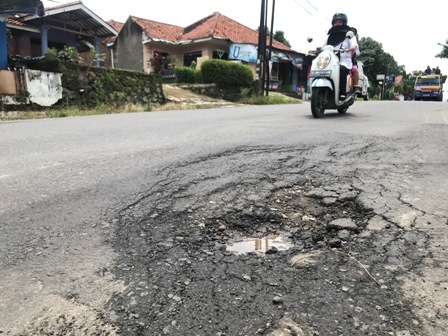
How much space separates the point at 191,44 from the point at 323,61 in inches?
742

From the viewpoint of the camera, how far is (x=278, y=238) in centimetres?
203

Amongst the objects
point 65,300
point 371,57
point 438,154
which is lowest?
point 65,300

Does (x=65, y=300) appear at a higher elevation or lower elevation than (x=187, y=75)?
lower

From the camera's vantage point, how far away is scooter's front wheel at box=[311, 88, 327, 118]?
692cm

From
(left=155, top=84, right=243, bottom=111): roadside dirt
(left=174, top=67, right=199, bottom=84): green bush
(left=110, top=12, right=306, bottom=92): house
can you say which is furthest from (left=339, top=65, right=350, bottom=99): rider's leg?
(left=110, top=12, right=306, bottom=92): house

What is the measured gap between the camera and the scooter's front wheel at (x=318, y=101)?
6.92 m

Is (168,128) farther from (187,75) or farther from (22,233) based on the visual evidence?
(187,75)

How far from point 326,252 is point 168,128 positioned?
464 centimetres

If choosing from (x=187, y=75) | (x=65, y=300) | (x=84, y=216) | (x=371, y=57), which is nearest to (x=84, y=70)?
(x=187, y=75)

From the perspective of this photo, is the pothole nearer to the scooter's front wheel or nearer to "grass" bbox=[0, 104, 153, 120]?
the scooter's front wheel

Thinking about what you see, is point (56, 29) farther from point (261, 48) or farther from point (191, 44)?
point (261, 48)

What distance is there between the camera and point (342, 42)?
7246mm

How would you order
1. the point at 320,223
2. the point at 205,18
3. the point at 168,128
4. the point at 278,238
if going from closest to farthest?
1. the point at 278,238
2. the point at 320,223
3. the point at 168,128
4. the point at 205,18

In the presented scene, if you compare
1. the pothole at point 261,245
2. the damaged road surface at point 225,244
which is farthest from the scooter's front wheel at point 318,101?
the pothole at point 261,245
